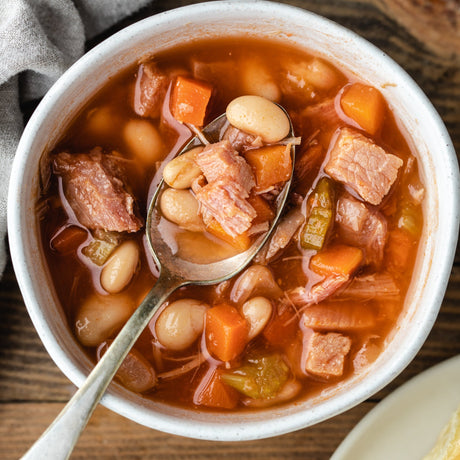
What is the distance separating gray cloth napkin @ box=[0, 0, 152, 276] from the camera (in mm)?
2012

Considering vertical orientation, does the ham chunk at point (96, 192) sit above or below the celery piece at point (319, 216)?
below

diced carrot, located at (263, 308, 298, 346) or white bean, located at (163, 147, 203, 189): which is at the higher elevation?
white bean, located at (163, 147, 203, 189)

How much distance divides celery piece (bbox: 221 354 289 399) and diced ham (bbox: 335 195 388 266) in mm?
432

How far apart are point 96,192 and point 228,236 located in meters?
0.41

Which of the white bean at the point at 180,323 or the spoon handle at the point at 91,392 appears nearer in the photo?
the spoon handle at the point at 91,392

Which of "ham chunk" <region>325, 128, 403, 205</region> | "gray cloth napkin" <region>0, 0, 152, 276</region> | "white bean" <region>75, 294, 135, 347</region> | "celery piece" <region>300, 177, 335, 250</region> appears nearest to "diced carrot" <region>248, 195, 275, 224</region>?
"celery piece" <region>300, 177, 335, 250</region>

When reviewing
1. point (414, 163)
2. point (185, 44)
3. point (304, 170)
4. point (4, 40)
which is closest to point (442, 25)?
point (414, 163)

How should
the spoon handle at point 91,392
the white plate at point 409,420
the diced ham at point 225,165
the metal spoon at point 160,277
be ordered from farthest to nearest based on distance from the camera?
the white plate at point 409,420 < the diced ham at point 225,165 < the metal spoon at point 160,277 < the spoon handle at point 91,392

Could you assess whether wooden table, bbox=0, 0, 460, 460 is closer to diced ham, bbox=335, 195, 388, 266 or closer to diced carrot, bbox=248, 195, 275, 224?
diced ham, bbox=335, 195, 388, 266

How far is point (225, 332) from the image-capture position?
199 cm

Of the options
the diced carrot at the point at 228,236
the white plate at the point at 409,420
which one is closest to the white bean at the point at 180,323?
the diced carrot at the point at 228,236

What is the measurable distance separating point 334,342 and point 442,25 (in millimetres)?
1141

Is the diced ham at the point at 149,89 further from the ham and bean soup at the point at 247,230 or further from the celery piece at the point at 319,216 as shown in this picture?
the celery piece at the point at 319,216

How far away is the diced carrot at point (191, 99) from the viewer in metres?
1.96
